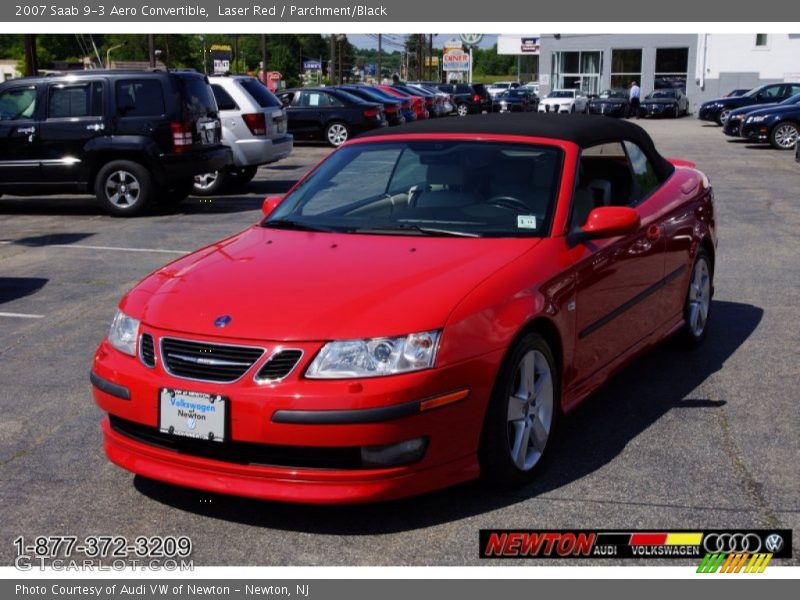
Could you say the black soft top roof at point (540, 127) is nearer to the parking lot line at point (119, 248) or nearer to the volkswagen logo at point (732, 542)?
the volkswagen logo at point (732, 542)

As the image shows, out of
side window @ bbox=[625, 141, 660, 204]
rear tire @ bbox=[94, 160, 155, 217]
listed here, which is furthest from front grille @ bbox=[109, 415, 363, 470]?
rear tire @ bbox=[94, 160, 155, 217]

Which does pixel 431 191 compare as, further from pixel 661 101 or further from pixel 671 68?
pixel 671 68

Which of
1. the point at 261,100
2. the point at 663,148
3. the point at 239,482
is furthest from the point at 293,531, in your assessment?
the point at 663,148

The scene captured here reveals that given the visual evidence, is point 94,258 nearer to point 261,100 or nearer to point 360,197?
point 360,197

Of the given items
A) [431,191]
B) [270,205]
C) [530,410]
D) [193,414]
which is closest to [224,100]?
[270,205]

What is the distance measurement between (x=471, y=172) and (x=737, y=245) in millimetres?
6436

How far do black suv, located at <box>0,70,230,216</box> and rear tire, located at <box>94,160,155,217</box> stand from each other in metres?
0.01

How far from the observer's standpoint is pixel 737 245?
1095 cm

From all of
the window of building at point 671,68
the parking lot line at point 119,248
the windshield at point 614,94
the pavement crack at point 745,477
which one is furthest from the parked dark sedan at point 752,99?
the pavement crack at point 745,477

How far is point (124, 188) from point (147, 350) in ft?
33.8

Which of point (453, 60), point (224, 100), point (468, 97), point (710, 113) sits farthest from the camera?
point (453, 60)

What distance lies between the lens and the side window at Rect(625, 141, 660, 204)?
6.04m

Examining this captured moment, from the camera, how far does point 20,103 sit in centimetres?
1411

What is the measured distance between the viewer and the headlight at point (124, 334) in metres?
4.34
